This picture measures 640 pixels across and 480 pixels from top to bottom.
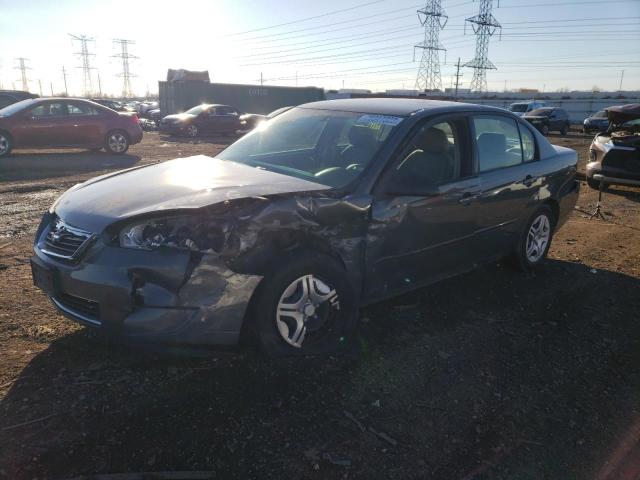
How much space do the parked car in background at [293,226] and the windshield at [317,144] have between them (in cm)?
2

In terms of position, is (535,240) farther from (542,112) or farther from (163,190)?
(542,112)

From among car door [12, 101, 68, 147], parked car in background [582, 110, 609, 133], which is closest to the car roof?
car door [12, 101, 68, 147]

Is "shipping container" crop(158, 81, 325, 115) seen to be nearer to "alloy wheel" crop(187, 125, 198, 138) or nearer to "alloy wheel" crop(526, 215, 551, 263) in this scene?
"alloy wheel" crop(187, 125, 198, 138)

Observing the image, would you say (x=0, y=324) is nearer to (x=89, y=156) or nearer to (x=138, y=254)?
(x=138, y=254)

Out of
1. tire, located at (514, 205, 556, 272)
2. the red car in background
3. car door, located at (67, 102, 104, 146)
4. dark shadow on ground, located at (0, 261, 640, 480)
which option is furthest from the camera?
car door, located at (67, 102, 104, 146)

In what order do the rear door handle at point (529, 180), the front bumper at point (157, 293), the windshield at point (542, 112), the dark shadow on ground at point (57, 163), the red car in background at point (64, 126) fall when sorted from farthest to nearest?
the windshield at point (542, 112) < the red car in background at point (64, 126) < the dark shadow on ground at point (57, 163) < the rear door handle at point (529, 180) < the front bumper at point (157, 293)

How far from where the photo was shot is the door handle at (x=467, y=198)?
4023mm


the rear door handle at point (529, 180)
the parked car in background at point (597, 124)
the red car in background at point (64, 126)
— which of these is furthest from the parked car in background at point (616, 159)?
the parked car in background at point (597, 124)

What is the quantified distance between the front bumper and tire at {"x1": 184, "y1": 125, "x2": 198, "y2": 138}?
66.6 feet

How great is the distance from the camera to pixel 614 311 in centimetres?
430

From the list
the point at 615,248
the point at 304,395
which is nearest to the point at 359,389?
the point at 304,395

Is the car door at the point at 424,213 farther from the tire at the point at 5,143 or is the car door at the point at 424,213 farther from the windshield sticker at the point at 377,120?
the tire at the point at 5,143

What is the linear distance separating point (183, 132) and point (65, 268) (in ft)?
66.4

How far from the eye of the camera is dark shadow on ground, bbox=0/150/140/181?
10305mm
